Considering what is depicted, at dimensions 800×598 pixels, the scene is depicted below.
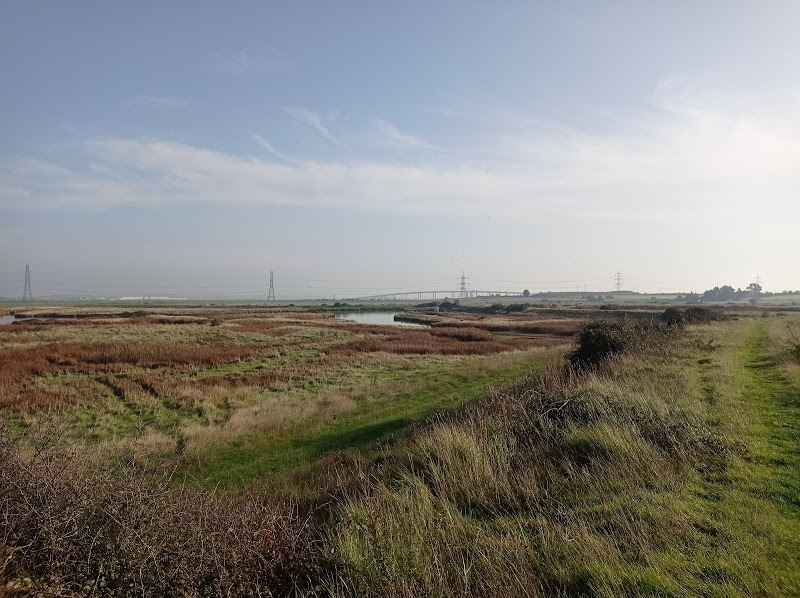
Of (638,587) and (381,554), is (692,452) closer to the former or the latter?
(638,587)

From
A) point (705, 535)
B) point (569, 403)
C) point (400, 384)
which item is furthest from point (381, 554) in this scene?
point (400, 384)

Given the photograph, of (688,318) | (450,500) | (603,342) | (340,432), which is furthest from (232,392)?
(688,318)

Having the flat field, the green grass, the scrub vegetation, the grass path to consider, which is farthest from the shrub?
the grass path

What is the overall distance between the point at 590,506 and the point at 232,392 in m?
18.1

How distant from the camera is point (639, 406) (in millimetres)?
9383

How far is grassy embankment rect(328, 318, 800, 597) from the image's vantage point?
4.33 m

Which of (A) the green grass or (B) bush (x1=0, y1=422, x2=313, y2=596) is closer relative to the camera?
(B) bush (x1=0, y1=422, x2=313, y2=596)

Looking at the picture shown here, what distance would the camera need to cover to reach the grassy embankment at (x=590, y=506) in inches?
171

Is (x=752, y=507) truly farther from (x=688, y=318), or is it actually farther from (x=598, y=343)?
(x=688, y=318)

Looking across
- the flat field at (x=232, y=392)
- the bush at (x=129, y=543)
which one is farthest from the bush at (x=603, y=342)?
the bush at (x=129, y=543)

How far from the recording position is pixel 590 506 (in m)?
Answer: 5.88

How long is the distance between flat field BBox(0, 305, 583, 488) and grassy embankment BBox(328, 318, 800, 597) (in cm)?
437

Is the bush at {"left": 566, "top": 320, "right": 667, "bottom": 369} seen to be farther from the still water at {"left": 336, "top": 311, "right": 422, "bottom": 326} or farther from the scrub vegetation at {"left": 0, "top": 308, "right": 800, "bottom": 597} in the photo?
the still water at {"left": 336, "top": 311, "right": 422, "bottom": 326}

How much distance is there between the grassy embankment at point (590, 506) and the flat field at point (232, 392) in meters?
4.37
